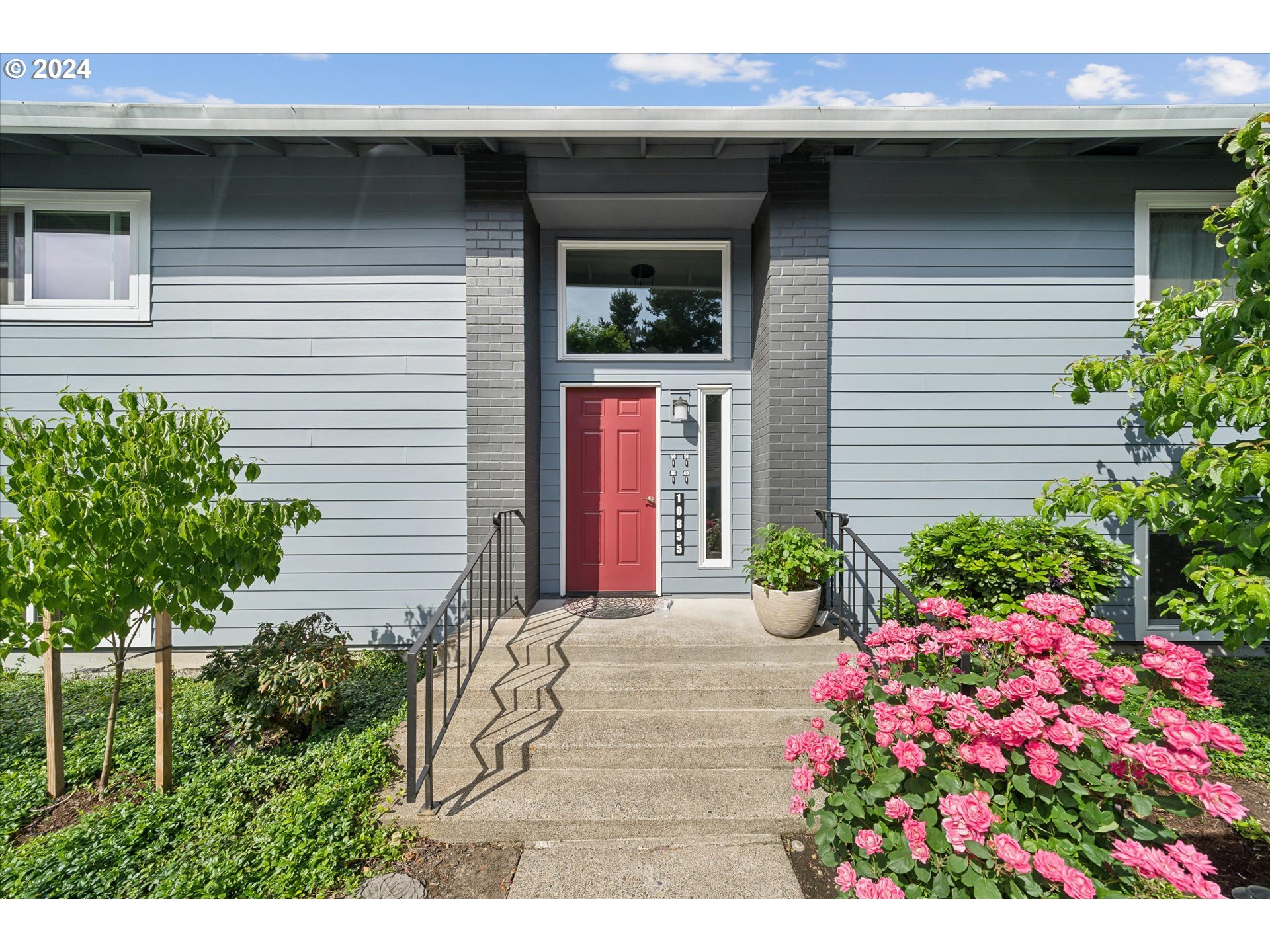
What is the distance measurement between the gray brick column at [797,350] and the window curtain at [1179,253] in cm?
260

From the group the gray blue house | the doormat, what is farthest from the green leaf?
the gray blue house

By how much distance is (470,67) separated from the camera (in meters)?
3.44

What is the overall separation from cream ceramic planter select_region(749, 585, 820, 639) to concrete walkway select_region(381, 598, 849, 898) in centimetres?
9

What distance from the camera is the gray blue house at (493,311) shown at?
13.4 feet

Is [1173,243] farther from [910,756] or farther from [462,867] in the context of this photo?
[462,867]

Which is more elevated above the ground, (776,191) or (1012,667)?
(776,191)

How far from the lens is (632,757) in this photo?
8.97ft

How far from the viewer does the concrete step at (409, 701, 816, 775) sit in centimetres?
272

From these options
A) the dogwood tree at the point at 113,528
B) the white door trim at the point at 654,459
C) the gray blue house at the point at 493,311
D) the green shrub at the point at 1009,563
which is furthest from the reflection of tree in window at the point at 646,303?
the dogwood tree at the point at 113,528

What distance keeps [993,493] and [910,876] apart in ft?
11.3

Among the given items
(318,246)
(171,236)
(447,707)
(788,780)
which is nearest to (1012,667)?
(788,780)

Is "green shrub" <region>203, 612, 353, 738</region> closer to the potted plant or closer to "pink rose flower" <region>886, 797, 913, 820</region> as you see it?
the potted plant

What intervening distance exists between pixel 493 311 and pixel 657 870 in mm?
3646
